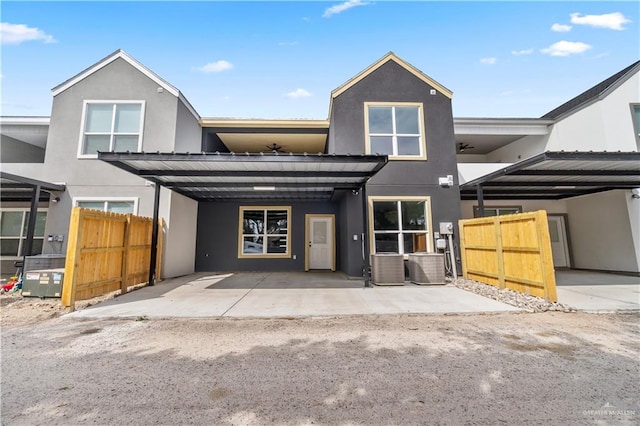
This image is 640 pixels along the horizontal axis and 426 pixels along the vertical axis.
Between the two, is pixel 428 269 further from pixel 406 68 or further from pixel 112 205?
pixel 112 205

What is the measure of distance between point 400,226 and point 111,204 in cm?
892

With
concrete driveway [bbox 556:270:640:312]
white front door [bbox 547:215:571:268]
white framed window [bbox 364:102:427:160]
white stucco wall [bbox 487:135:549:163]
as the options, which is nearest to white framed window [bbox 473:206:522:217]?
white front door [bbox 547:215:571:268]

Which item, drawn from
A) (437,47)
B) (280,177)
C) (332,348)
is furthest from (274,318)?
(437,47)

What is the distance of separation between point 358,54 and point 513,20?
4.26m

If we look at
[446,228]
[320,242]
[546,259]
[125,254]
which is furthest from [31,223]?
[546,259]

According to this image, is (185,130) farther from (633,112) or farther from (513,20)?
(633,112)

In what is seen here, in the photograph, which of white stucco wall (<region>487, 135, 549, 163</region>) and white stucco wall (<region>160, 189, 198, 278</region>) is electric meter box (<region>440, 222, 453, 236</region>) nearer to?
white stucco wall (<region>487, 135, 549, 163</region>)

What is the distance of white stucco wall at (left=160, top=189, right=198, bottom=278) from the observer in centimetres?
796

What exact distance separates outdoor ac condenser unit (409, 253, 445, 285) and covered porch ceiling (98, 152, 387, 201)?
8.66 ft

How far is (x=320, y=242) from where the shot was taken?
10359mm

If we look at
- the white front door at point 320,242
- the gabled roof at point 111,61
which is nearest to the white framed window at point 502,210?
the white front door at point 320,242

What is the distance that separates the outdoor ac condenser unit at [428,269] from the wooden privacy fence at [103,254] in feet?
23.9

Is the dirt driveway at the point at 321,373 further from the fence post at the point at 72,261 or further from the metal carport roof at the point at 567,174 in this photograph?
the metal carport roof at the point at 567,174

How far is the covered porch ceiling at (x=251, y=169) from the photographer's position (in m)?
5.36
